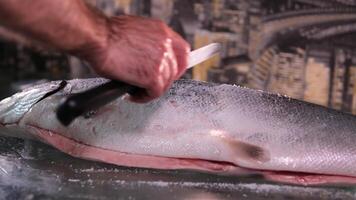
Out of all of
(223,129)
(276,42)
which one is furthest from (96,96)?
(276,42)

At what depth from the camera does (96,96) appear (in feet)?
3.34

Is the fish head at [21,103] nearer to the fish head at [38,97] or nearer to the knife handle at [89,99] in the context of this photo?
the fish head at [38,97]

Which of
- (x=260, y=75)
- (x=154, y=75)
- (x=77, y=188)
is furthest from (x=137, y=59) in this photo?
(x=260, y=75)

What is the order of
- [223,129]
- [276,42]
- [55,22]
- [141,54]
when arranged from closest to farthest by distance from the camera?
1. [55,22]
2. [141,54]
3. [223,129]
4. [276,42]

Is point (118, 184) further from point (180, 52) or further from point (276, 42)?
point (276, 42)

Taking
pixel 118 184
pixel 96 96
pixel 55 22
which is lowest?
pixel 118 184

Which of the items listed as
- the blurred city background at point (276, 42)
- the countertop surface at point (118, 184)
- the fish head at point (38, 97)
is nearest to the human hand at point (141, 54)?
the countertop surface at point (118, 184)

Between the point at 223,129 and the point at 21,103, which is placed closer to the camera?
the point at 223,129

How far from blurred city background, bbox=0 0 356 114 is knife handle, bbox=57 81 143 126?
1204 mm

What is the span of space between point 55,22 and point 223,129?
0.51 meters

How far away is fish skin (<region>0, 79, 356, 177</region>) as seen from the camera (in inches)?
51.0

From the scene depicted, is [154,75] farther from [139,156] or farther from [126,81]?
[139,156]

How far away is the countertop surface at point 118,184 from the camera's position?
115cm

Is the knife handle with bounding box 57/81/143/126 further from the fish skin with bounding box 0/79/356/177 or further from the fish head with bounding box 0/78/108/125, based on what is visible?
the fish head with bounding box 0/78/108/125
